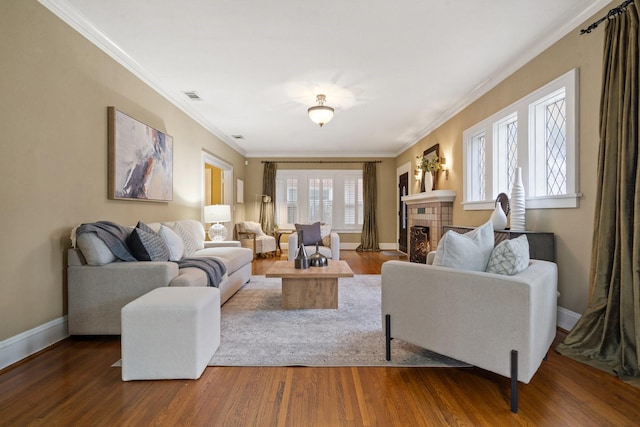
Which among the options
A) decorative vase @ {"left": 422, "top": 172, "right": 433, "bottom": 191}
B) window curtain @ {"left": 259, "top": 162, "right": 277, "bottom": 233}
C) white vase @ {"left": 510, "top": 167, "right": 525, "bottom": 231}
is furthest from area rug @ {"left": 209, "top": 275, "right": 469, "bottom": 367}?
window curtain @ {"left": 259, "top": 162, "right": 277, "bottom": 233}

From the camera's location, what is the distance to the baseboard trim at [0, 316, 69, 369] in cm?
209

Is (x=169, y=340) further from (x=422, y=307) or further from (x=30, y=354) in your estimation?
A: (x=422, y=307)

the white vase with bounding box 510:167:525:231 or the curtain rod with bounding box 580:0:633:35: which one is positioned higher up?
the curtain rod with bounding box 580:0:633:35

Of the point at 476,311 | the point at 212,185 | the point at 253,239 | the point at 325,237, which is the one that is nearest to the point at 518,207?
the point at 476,311

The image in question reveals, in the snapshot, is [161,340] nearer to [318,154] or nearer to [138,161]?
[138,161]

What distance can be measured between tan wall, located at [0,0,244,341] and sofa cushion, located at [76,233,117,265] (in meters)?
0.23

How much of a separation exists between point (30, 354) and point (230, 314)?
4.83 feet

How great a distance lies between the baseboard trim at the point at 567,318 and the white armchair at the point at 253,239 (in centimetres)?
553

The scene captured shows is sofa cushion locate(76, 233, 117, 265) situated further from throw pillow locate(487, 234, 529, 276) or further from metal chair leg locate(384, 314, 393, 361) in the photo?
throw pillow locate(487, 234, 529, 276)

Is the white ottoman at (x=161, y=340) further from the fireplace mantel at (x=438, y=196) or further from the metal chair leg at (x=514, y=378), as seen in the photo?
the fireplace mantel at (x=438, y=196)

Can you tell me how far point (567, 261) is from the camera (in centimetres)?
279

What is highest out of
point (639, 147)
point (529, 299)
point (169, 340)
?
point (639, 147)

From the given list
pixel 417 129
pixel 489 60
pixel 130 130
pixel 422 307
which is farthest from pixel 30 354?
pixel 417 129

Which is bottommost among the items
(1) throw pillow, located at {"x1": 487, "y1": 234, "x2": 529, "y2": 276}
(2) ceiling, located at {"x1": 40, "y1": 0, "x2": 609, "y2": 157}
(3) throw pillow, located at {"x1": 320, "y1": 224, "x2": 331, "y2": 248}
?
(3) throw pillow, located at {"x1": 320, "y1": 224, "x2": 331, "y2": 248}
